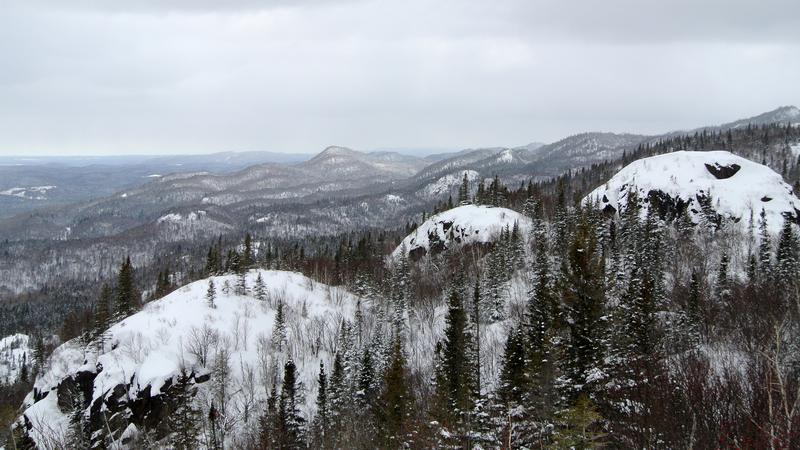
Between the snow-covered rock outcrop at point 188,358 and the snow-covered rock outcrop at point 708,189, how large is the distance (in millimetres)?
79696

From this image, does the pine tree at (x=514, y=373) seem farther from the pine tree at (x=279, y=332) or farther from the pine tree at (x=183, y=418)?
the pine tree at (x=279, y=332)

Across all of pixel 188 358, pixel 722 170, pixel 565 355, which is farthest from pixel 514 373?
pixel 722 170

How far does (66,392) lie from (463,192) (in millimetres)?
106711

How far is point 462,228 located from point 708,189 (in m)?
57.2

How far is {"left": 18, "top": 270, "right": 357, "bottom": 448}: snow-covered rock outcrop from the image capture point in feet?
165

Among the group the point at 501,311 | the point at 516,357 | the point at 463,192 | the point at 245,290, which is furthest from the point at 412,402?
the point at 463,192

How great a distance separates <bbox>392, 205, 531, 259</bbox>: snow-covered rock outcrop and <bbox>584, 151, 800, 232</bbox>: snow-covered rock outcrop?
84.2 feet

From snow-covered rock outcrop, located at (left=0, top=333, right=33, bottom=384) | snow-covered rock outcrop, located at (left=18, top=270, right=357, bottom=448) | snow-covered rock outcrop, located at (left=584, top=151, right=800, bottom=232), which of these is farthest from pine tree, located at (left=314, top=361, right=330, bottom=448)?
snow-covered rock outcrop, located at (left=0, top=333, right=33, bottom=384)

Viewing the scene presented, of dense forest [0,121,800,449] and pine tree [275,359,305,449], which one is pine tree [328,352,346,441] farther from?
pine tree [275,359,305,449]

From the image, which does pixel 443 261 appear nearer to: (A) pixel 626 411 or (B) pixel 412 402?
(B) pixel 412 402

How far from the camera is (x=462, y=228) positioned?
382 ft

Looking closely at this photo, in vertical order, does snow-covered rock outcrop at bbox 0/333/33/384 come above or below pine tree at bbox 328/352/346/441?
below

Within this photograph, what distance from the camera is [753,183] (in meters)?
109

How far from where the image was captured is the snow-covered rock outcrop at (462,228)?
11275 cm
